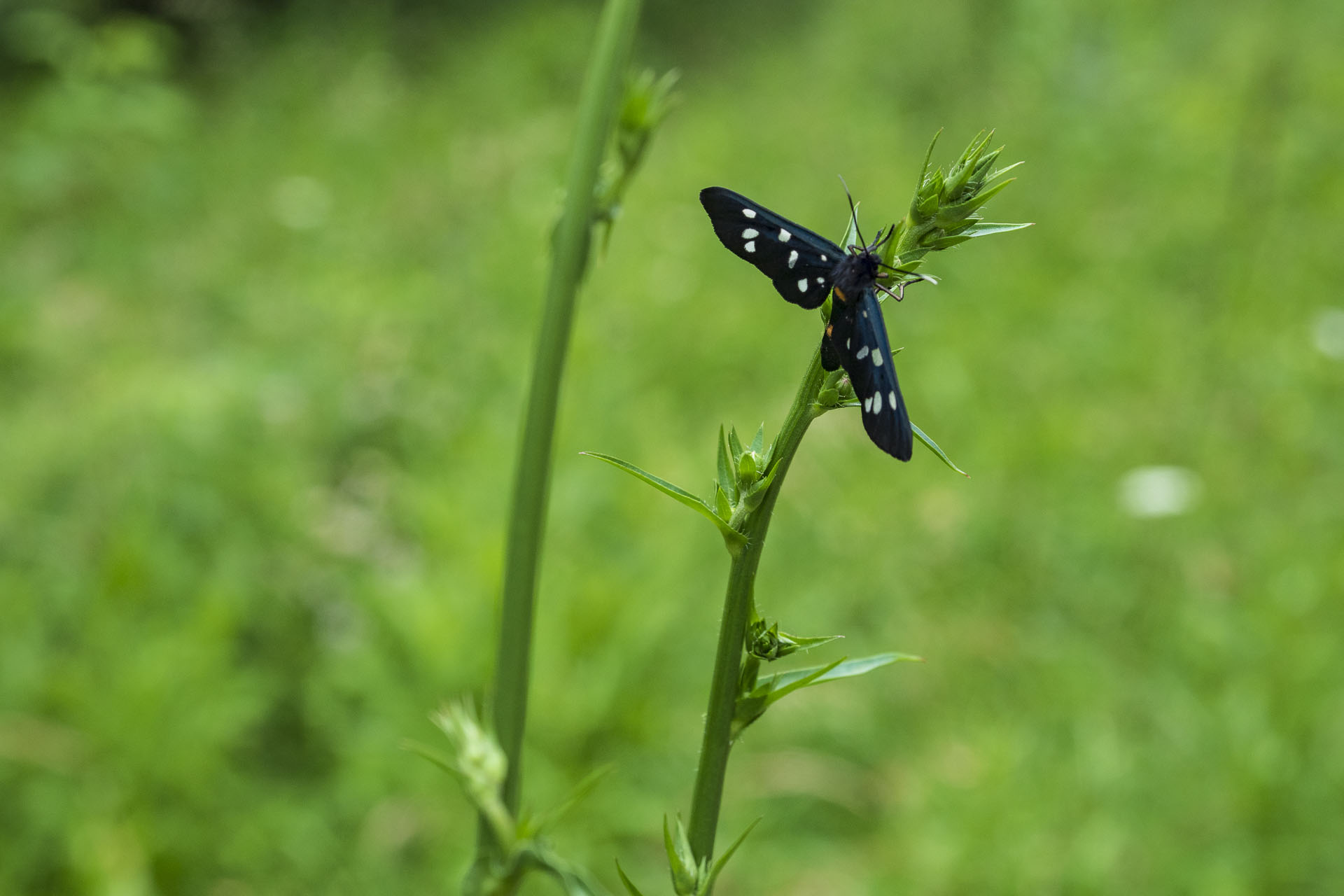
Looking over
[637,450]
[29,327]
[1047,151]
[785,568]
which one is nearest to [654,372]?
[637,450]

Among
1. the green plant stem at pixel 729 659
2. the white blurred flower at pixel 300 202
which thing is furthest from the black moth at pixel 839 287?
the white blurred flower at pixel 300 202

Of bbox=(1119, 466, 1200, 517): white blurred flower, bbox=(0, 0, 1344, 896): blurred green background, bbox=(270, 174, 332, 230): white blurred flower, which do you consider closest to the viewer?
bbox=(0, 0, 1344, 896): blurred green background

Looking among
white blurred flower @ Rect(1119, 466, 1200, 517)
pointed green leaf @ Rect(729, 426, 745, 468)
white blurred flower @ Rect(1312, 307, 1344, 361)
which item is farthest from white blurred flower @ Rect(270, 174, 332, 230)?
pointed green leaf @ Rect(729, 426, 745, 468)

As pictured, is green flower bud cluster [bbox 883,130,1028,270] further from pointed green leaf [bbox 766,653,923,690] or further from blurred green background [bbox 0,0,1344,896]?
blurred green background [bbox 0,0,1344,896]

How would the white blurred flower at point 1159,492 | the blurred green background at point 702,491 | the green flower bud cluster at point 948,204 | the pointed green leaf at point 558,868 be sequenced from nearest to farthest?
the green flower bud cluster at point 948,204 < the pointed green leaf at point 558,868 < the blurred green background at point 702,491 < the white blurred flower at point 1159,492

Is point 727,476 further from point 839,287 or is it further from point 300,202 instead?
point 300,202

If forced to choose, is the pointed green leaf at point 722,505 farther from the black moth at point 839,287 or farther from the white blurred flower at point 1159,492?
the white blurred flower at point 1159,492
